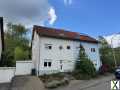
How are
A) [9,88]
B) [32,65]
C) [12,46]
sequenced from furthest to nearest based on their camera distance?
[12,46] → [32,65] → [9,88]

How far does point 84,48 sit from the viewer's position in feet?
115

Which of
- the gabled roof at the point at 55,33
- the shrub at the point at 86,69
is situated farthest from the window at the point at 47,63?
the shrub at the point at 86,69

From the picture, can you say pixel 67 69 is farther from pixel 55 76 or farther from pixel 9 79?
pixel 9 79

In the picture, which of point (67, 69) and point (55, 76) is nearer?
point (55, 76)

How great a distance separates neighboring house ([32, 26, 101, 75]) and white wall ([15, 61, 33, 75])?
121 cm

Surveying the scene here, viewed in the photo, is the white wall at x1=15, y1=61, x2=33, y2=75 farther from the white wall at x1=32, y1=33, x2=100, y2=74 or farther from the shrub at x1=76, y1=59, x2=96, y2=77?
the shrub at x1=76, y1=59, x2=96, y2=77

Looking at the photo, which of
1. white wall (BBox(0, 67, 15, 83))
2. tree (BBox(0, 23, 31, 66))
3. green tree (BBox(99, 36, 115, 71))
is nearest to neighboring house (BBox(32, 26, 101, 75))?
green tree (BBox(99, 36, 115, 71))

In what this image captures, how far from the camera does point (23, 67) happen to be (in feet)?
97.2

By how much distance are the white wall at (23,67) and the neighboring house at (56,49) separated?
3.99 feet

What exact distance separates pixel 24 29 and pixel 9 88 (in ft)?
93.8

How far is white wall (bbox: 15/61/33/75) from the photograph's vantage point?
28991 mm

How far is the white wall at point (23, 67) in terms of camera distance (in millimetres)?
28991


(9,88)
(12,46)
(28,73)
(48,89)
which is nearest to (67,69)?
(28,73)

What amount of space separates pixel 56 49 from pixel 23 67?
6381 millimetres
